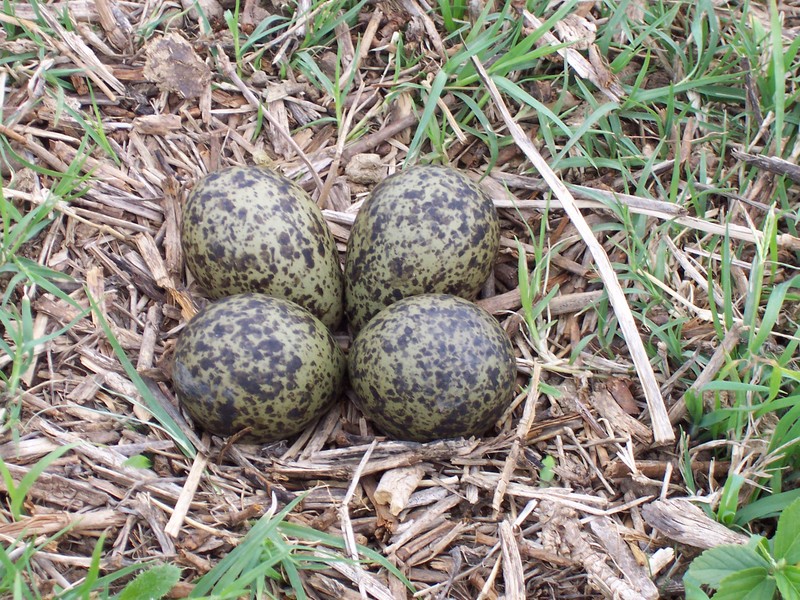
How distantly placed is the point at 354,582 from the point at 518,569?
50cm

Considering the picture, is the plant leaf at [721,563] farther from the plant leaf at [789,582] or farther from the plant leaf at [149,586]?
the plant leaf at [149,586]

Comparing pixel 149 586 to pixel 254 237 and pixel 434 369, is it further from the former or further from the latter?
pixel 254 237

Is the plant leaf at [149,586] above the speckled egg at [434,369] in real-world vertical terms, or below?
below

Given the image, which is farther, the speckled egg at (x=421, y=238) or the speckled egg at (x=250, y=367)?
the speckled egg at (x=421, y=238)

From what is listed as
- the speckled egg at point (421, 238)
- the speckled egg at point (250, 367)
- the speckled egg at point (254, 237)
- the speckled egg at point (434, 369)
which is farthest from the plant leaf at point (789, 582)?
the speckled egg at point (254, 237)

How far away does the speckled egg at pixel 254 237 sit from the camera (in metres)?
2.68

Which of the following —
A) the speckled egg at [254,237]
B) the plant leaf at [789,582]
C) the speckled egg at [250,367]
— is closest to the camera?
the plant leaf at [789,582]

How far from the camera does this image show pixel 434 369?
2520 millimetres

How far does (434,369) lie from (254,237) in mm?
793

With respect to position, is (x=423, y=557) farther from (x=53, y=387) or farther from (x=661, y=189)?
(x=661, y=189)

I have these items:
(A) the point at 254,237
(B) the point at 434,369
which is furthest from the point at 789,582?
(A) the point at 254,237

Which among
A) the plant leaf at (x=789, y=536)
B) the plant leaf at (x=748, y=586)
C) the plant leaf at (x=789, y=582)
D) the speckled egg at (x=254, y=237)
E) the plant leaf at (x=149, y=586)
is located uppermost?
the speckled egg at (x=254, y=237)

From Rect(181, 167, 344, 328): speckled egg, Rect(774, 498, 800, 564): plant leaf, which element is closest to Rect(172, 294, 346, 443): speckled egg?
Rect(181, 167, 344, 328): speckled egg

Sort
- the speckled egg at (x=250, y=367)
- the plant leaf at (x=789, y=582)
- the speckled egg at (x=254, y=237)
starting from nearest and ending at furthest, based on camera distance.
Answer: the plant leaf at (x=789, y=582), the speckled egg at (x=250, y=367), the speckled egg at (x=254, y=237)
